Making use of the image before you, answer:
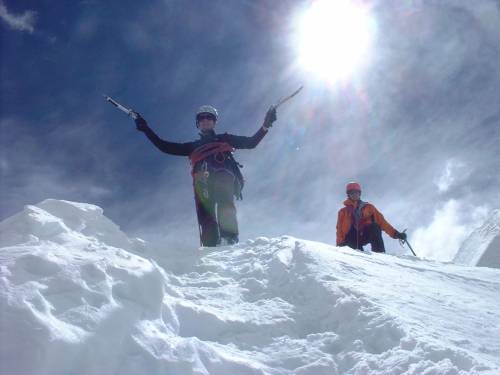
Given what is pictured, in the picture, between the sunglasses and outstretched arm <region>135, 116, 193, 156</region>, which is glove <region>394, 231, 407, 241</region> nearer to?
the sunglasses

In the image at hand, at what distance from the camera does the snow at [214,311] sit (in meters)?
3.11

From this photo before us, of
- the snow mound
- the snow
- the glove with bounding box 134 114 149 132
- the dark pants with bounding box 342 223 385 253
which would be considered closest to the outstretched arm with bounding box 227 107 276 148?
the glove with bounding box 134 114 149 132

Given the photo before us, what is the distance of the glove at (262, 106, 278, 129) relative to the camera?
9.31 m

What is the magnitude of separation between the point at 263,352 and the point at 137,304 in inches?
41.1

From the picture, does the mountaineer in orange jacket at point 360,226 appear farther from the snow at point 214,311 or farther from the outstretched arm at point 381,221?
the snow at point 214,311

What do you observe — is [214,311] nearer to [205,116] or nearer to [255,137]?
[205,116]

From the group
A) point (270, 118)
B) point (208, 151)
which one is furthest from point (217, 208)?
point (270, 118)

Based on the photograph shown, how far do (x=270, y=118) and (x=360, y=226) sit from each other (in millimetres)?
3193

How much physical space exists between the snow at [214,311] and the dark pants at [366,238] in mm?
4605

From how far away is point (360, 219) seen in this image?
35.0 feet

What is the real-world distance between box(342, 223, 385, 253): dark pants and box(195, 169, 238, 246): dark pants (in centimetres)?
352

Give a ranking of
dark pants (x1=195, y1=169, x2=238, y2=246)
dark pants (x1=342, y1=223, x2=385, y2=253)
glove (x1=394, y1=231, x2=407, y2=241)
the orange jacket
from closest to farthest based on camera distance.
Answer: dark pants (x1=195, y1=169, x2=238, y2=246) → dark pants (x1=342, y1=223, x2=385, y2=253) → the orange jacket → glove (x1=394, y1=231, x2=407, y2=241)

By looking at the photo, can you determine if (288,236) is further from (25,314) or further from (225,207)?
(25,314)

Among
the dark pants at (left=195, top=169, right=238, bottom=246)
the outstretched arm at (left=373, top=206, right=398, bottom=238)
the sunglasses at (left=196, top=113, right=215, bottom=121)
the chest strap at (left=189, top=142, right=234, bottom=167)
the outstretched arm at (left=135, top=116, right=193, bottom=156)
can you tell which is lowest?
the dark pants at (left=195, top=169, right=238, bottom=246)
